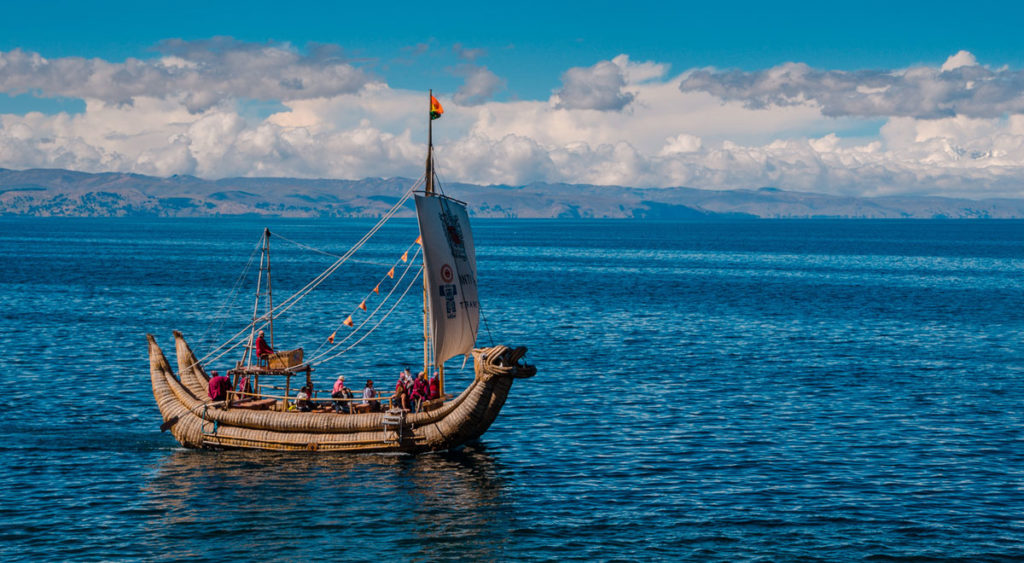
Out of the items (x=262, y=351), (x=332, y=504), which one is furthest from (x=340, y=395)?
(x=332, y=504)

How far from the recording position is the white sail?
41.4 metres

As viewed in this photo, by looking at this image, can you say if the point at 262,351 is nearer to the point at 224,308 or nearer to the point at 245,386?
the point at 245,386

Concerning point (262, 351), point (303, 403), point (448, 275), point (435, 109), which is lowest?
point (303, 403)

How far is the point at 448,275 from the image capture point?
42.6 meters

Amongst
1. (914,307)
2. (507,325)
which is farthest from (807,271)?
(507,325)

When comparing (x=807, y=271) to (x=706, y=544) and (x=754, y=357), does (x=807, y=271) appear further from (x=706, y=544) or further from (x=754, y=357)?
(x=706, y=544)

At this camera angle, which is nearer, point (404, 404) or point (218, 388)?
point (404, 404)

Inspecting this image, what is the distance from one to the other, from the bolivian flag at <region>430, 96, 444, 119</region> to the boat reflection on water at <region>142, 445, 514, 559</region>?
48.8ft

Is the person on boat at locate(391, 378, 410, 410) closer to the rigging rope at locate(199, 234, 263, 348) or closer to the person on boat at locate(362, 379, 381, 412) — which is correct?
the person on boat at locate(362, 379, 381, 412)

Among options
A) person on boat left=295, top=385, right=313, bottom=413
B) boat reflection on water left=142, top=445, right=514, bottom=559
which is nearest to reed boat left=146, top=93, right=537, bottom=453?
person on boat left=295, top=385, right=313, bottom=413

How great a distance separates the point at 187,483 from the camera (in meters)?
36.5

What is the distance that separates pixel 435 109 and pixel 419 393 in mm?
12965

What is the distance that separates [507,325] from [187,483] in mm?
48207

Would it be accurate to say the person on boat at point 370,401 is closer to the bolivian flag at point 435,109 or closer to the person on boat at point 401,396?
the person on boat at point 401,396
